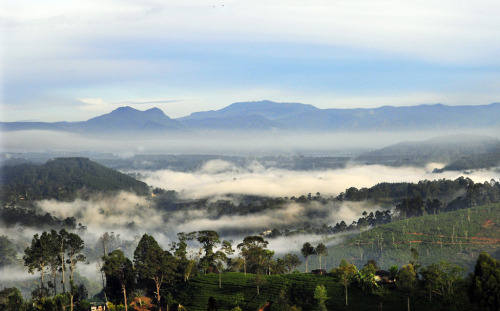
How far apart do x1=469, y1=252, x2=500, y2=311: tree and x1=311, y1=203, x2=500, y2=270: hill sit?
69.5 meters

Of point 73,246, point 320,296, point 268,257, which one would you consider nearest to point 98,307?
point 73,246

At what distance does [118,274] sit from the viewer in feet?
297

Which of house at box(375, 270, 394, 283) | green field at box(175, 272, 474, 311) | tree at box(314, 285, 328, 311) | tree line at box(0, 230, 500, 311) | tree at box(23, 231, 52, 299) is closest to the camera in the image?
tree line at box(0, 230, 500, 311)

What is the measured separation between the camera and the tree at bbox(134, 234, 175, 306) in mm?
89312

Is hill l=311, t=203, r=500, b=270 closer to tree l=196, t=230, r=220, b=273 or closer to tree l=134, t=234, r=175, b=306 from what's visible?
tree l=196, t=230, r=220, b=273

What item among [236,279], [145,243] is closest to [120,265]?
[145,243]

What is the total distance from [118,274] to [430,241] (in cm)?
9605

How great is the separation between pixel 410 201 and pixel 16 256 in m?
147

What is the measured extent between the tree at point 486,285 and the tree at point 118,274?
5551 cm

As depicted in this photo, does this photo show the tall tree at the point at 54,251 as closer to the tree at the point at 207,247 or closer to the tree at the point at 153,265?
the tree at the point at 153,265

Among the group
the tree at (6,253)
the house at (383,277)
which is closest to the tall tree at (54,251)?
the house at (383,277)

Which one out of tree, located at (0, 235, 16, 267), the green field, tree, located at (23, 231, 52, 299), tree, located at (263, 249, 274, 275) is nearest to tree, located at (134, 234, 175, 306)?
the green field

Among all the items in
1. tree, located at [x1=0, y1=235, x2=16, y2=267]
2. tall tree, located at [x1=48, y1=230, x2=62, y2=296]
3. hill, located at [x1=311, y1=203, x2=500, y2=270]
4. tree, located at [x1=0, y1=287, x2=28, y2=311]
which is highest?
tall tree, located at [x1=48, y1=230, x2=62, y2=296]

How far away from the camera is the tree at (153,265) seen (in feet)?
293
